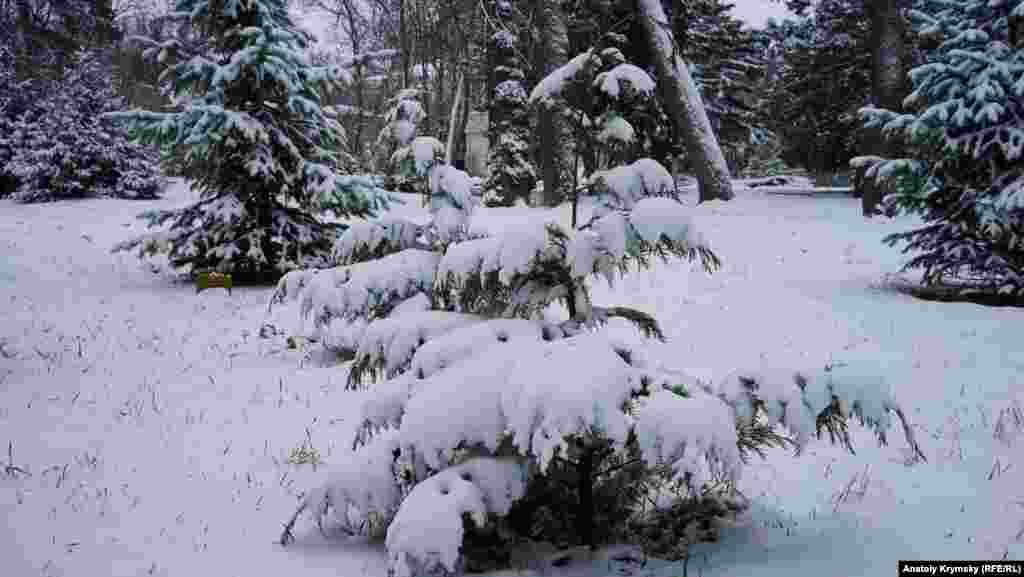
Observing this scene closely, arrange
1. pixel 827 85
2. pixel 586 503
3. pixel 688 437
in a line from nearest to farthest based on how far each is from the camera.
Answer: pixel 688 437, pixel 586 503, pixel 827 85

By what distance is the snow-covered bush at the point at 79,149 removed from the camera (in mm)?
→ 19203

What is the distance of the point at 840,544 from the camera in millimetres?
2955

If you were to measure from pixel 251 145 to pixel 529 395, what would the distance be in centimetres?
913

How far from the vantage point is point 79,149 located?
19.5 meters

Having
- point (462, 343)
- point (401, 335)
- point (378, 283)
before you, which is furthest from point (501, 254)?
point (378, 283)

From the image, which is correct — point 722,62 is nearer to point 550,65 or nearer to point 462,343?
point 550,65

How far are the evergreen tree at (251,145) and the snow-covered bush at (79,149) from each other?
1078cm

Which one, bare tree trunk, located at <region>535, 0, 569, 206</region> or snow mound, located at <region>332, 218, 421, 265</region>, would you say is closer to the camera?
snow mound, located at <region>332, 218, 421, 265</region>

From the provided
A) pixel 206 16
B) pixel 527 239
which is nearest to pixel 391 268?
pixel 527 239

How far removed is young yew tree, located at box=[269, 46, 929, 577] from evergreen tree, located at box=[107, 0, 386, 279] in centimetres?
697

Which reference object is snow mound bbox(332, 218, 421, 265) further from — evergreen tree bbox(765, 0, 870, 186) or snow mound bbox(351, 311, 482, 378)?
evergreen tree bbox(765, 0, 870, 186)

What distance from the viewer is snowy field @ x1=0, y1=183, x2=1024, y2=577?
300 centimetres

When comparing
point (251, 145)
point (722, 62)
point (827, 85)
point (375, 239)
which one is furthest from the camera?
point (722, 62)

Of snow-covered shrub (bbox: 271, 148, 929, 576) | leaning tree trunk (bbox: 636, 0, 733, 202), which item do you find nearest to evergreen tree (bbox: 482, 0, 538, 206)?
leaning tree trunk (bbox: 636, 0, 733, 202)
